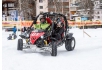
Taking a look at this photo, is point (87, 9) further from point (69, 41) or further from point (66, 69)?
point (66, 69)

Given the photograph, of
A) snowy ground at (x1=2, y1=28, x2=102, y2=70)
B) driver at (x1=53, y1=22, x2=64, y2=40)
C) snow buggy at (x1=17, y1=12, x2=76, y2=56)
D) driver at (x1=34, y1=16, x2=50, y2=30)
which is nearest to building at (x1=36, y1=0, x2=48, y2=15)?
driver at (x1=53, y1=22, x2=64, y2=40)

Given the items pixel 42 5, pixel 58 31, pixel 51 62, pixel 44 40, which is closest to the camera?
pixel 51 62

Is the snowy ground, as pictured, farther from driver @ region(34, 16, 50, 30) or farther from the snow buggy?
driver @ region(34, 16, 50, 30)

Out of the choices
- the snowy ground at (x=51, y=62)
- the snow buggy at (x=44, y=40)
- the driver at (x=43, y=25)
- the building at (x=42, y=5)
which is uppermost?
the building at (x=42, y=5)

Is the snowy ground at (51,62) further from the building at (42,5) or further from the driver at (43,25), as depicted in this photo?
the building at (42,5)

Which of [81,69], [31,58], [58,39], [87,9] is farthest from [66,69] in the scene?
[87,9]

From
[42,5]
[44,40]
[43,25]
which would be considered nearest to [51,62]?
[44,40]

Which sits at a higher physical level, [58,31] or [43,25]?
[43,25]

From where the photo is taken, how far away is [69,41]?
32.2ft

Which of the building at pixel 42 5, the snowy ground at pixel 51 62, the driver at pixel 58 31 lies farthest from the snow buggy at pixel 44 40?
the building at pixel 42 5

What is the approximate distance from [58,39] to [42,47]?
1.08 meters

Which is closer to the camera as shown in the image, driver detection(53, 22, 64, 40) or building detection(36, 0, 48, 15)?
driver detection(53, 22, 64, 40)

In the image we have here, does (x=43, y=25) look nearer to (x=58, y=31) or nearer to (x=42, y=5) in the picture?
(x=58, y=31)

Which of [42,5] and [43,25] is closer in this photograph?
[43,25]
